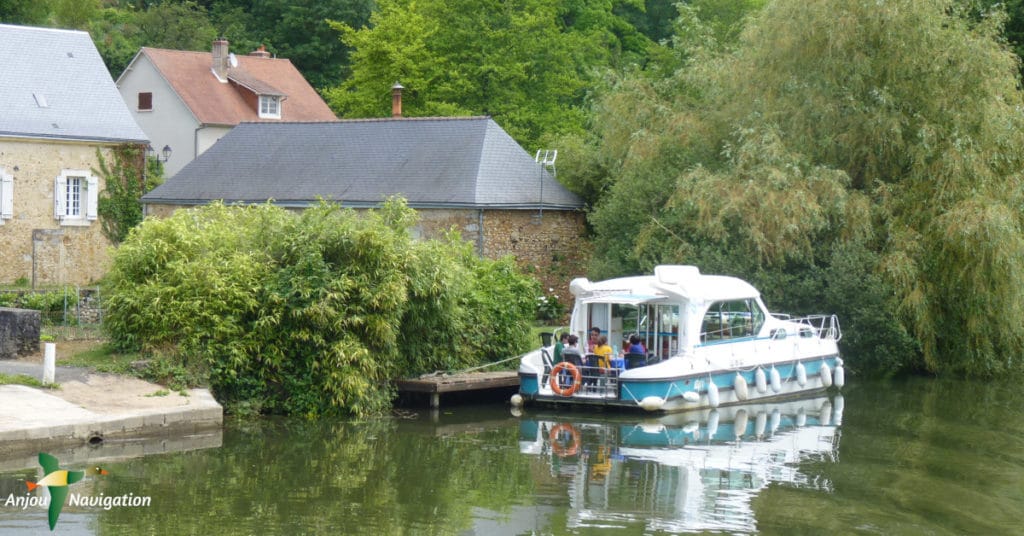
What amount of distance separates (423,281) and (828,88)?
10.4m

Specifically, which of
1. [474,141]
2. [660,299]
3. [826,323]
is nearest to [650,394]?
[660,299]

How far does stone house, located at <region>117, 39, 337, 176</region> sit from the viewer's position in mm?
44969

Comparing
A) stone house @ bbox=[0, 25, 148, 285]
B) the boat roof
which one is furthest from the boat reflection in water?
stone house @ bbox=[0, 25, 148, 285]

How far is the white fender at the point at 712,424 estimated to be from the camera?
18375mm

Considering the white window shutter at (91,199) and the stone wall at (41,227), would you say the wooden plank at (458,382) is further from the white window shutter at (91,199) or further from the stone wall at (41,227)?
the white window shutter at (91,199)

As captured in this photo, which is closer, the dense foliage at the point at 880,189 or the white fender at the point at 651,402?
the white fender at the point at 651,402

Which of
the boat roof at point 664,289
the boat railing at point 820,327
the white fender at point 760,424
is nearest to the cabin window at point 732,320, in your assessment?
the boat roof at point 664,289

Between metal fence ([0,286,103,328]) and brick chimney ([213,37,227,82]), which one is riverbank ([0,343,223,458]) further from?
brick chimney ([213,37,227,82])

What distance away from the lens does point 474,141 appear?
100 feet

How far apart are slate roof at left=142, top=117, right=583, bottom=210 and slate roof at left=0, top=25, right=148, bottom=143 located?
2.35m

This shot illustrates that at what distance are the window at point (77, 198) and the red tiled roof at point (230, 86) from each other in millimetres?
12587

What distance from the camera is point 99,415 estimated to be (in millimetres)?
15719

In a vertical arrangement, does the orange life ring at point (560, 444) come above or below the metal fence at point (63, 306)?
below

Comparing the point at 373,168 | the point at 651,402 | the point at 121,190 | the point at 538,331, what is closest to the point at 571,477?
the point at 651,402
